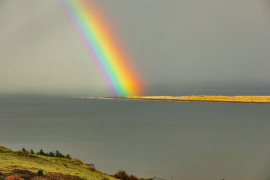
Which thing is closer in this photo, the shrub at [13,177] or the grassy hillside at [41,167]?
the shrub at [13,177]

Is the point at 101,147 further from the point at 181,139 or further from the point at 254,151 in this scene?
the point at 254,151

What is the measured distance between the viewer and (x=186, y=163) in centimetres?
2108

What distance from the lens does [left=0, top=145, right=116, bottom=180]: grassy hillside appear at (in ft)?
28.0

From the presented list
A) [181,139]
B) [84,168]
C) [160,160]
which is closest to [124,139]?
[181,139]

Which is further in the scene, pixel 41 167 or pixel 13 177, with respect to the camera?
pixel 41 167

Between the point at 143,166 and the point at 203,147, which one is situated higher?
the point at 203,147

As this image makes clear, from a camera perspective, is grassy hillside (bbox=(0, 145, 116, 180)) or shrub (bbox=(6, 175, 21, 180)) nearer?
shrub (bbox=(6, 175, 21, 180))

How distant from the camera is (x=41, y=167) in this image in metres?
9.94

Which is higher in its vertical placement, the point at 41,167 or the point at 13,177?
the point at 41,167

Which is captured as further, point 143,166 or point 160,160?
point 160,160

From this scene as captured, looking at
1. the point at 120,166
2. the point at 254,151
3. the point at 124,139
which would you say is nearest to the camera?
the point at 120,166

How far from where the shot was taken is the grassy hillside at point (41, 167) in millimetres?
8539

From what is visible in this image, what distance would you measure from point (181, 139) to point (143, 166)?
1544cm

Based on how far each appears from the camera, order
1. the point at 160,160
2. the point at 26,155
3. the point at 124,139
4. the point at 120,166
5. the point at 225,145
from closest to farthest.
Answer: the point at 26,155 → the point at 120,166 → the point at 160,160 → the point at 225,145 → the point at 124,139
